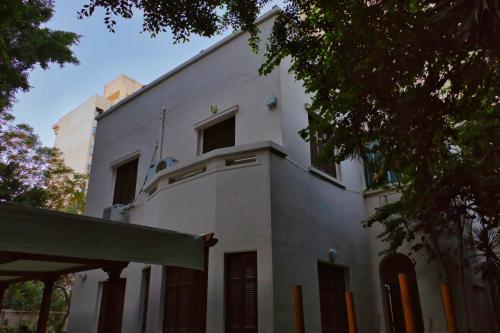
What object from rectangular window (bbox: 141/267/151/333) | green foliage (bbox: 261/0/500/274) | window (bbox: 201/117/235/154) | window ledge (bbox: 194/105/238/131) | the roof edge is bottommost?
rectangular window (bbox: 141/267/151/333)

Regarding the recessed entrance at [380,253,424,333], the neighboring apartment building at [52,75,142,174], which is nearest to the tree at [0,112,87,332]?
the recessed entrance at [380,253,424,333]

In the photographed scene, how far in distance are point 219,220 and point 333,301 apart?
3.11 metres

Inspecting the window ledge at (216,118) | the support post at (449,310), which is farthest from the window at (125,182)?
the support post at (449,310)

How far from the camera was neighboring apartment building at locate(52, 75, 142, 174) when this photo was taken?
41.7m

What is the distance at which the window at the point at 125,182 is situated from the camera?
12538 millimetres

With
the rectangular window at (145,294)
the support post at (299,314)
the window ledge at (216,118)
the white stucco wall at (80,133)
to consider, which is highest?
the white stucco wall at (80,133)

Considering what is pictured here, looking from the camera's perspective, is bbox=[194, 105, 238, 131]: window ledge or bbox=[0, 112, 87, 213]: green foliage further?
bbox=[0, 112, 87, 213]: green foliage

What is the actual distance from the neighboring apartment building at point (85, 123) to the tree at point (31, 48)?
100.0 feet

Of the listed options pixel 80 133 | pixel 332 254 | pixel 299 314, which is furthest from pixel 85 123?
pixel 299 314

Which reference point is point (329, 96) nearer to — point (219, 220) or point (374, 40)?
point (374, 40)

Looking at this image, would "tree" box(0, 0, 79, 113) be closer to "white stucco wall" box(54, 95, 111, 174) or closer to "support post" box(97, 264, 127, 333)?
"support post" box(97, 264, 127, 333)

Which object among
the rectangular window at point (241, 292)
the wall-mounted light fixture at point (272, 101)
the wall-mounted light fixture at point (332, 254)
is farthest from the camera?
the wall-mounted light fixture at point (272, 101)

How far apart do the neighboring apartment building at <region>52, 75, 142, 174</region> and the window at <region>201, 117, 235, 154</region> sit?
33.4 metres

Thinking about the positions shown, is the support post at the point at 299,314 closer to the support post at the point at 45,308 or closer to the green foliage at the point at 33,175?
the support post at the point at 45,308
